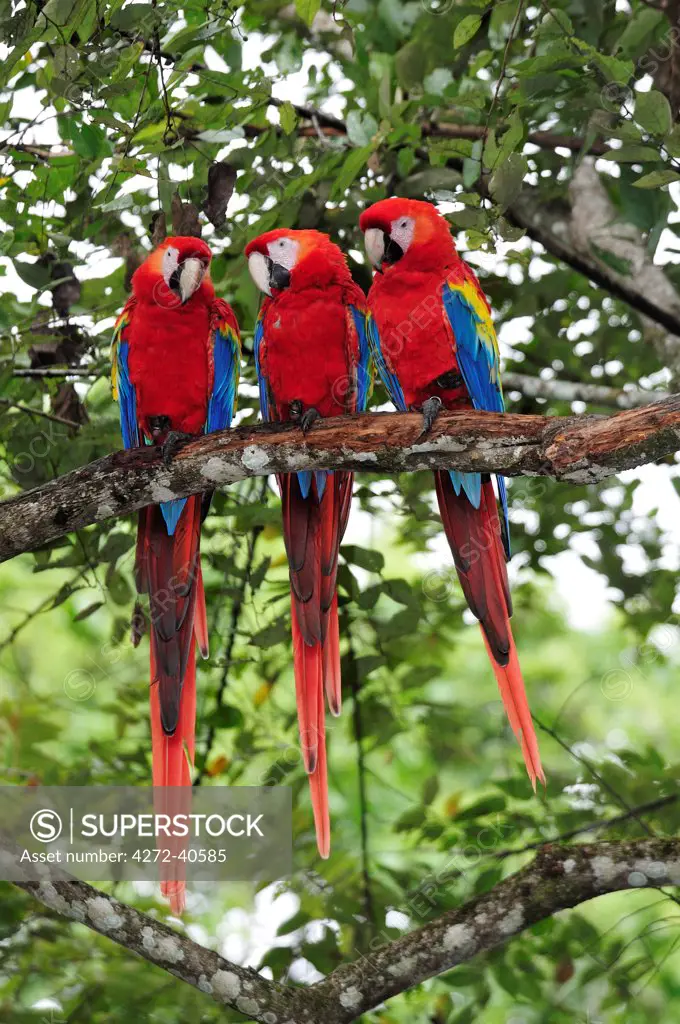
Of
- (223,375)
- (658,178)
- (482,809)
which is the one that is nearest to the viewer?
(658,178)

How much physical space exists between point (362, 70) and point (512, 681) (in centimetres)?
188

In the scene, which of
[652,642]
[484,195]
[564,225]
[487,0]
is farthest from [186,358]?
[652,642]

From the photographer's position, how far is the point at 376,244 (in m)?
2.50

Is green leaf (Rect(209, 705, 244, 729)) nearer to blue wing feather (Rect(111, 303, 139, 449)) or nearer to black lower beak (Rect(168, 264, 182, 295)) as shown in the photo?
blue wing feather (Rect(111, 303, 139, 449))

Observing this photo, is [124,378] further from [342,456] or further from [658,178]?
[658,178]

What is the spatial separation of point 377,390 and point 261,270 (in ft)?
2.78

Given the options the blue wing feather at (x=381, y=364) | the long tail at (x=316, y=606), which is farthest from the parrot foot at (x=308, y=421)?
the blue wing feather at (x=381, y=364)

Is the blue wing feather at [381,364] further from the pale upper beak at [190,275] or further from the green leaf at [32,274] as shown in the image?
the green leaf at [32,274]

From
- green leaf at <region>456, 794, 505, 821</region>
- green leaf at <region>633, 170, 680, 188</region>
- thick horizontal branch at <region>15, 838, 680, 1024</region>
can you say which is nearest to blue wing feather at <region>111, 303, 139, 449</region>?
thick horizontal branch at <region>15, 838, 680, 1024</region>

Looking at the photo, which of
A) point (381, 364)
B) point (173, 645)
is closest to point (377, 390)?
point (381, 364)

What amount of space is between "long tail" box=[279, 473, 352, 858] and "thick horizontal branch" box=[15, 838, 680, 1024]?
1.05 feet

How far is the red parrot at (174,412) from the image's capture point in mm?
2357

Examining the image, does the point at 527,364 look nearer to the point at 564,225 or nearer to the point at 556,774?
the point at 564,225

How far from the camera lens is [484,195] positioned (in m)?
2.55
